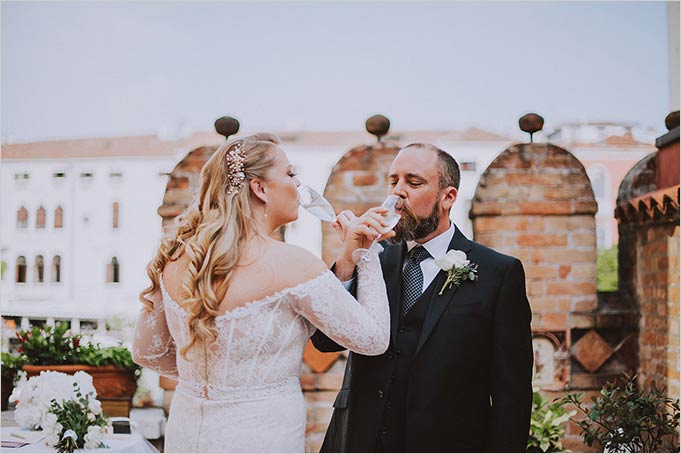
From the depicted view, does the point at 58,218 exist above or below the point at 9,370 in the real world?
above

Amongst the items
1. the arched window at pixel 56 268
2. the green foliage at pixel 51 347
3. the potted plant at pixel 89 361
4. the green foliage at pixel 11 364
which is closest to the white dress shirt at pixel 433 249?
the potted plant at pixel 89 361

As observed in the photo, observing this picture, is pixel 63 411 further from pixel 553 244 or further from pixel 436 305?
pixel 553 244

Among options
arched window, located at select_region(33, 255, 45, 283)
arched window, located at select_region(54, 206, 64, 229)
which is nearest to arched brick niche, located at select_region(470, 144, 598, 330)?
arched window, located at select_region(33, 255, 45, 283)

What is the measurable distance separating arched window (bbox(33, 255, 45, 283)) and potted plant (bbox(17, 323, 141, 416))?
2499cm

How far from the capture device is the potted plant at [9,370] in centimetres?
452

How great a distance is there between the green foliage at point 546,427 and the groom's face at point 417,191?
1.68m

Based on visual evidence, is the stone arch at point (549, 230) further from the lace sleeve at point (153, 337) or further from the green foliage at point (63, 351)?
the lace sleeve at point (153, 337)

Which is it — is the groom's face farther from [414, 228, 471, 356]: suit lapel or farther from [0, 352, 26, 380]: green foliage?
[0, 352, 26, 380]: green foliage

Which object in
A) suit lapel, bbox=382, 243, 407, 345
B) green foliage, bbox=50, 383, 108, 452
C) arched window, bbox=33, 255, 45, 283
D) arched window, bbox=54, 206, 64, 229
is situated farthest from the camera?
arched window, bbox=54, 206, 64, 229

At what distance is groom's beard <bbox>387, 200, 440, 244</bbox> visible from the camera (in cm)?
248

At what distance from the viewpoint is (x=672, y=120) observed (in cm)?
401

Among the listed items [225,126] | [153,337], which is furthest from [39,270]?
[153,337]

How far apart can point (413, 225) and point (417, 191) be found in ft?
0.36

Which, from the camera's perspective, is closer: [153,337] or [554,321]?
[153,337]
